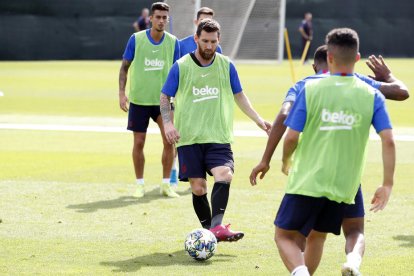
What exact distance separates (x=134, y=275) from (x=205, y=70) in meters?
2.29

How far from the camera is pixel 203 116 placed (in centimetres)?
967

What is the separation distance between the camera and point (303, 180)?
6.62m

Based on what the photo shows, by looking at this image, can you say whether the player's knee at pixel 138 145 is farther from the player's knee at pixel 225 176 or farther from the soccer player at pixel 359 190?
the soccer player at pixel 359 190

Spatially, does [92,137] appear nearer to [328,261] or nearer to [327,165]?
[328,261]

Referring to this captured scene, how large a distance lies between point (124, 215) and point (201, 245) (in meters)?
2.72

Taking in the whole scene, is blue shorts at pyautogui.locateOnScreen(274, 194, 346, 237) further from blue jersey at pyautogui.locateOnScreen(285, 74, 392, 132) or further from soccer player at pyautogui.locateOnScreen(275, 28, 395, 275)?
blue jersey at pyautogui.locateOnScreen(285, 74, 392, 132)

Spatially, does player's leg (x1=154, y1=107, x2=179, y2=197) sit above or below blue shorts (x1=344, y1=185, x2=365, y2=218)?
below

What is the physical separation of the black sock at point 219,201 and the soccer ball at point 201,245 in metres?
0.45

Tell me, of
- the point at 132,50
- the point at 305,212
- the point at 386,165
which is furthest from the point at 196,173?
the point at 132,50

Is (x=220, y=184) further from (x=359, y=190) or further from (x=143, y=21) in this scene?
(x=143, y=21)

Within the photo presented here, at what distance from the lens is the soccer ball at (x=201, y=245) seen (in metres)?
8.84

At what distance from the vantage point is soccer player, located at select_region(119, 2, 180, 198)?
13.1 m

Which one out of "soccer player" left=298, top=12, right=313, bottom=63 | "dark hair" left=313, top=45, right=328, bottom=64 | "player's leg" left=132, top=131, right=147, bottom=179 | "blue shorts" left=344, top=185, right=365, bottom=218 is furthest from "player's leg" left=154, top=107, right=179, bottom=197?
"soccer player" left=298, top=12, right=313, bottom=63

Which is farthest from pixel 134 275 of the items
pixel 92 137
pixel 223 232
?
pixel 92 137
